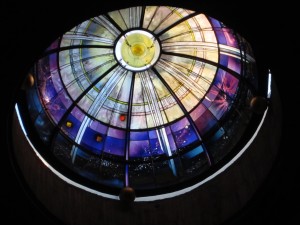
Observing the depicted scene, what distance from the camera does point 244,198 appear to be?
8.23m

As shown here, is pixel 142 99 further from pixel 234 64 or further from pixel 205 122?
pixel 234 64

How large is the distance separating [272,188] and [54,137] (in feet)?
16.6

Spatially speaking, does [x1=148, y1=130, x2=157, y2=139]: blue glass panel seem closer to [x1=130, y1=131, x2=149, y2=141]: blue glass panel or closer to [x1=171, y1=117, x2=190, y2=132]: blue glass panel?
[x1=130, y1=131, x2=149, y2=141]: blue glass panel

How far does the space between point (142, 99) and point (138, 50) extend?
1.43 meters

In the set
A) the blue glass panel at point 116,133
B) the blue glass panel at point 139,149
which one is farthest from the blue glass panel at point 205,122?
the blue glass panel at point 116,133

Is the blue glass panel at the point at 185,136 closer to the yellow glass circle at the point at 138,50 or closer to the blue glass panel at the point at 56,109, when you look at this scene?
the yellow glass circle at the point at 138,50

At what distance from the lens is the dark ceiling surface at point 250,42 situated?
21.1 feet

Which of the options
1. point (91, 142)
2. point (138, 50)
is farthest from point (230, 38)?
point (91, 142)

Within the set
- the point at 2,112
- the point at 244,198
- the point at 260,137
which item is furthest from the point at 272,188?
the point at 2,112

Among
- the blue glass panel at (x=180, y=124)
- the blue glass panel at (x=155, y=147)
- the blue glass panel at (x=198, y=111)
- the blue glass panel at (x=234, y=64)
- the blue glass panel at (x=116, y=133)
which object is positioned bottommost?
the blue glass panel at (x=155, y=147)

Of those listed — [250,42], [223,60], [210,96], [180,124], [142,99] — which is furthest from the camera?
[142,99]

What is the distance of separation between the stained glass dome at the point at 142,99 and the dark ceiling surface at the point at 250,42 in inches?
53.6

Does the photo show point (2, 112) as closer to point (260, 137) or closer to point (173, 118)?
point (173, 118)

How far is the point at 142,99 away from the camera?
1036 centimetres
